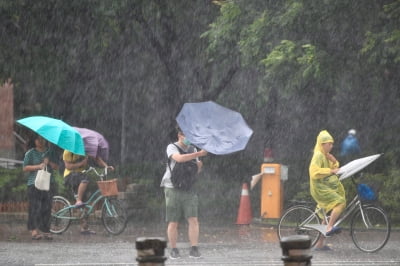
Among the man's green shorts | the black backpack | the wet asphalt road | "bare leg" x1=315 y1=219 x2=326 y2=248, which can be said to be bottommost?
the wet asphalt road

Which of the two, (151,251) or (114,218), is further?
(114,218)

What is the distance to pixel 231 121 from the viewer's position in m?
13.6

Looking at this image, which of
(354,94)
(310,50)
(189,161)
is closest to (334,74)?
(310,50)

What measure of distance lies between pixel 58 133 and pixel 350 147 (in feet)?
31.4

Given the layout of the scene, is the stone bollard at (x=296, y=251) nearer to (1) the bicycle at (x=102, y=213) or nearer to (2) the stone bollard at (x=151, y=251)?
(2) the stone bollard at (x=151, y=251)

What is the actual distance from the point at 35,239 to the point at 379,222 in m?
5.62

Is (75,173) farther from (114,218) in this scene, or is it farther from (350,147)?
(350,147)

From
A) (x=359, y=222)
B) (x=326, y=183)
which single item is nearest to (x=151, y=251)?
(x=359, y=222)

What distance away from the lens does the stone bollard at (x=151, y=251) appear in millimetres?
5382

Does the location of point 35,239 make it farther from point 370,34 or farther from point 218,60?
point 218,60

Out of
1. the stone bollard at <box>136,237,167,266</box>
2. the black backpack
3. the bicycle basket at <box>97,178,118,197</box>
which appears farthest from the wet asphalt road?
the stone bollard at <box>136,237,167,266</box>

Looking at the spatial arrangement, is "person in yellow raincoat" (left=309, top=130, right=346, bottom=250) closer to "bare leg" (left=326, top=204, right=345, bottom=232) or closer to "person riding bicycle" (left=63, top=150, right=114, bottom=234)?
"bare leg" (left=326, top=204, right=345, bottom=232)

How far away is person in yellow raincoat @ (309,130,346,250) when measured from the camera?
1405 cm

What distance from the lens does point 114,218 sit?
17000 millimetres
